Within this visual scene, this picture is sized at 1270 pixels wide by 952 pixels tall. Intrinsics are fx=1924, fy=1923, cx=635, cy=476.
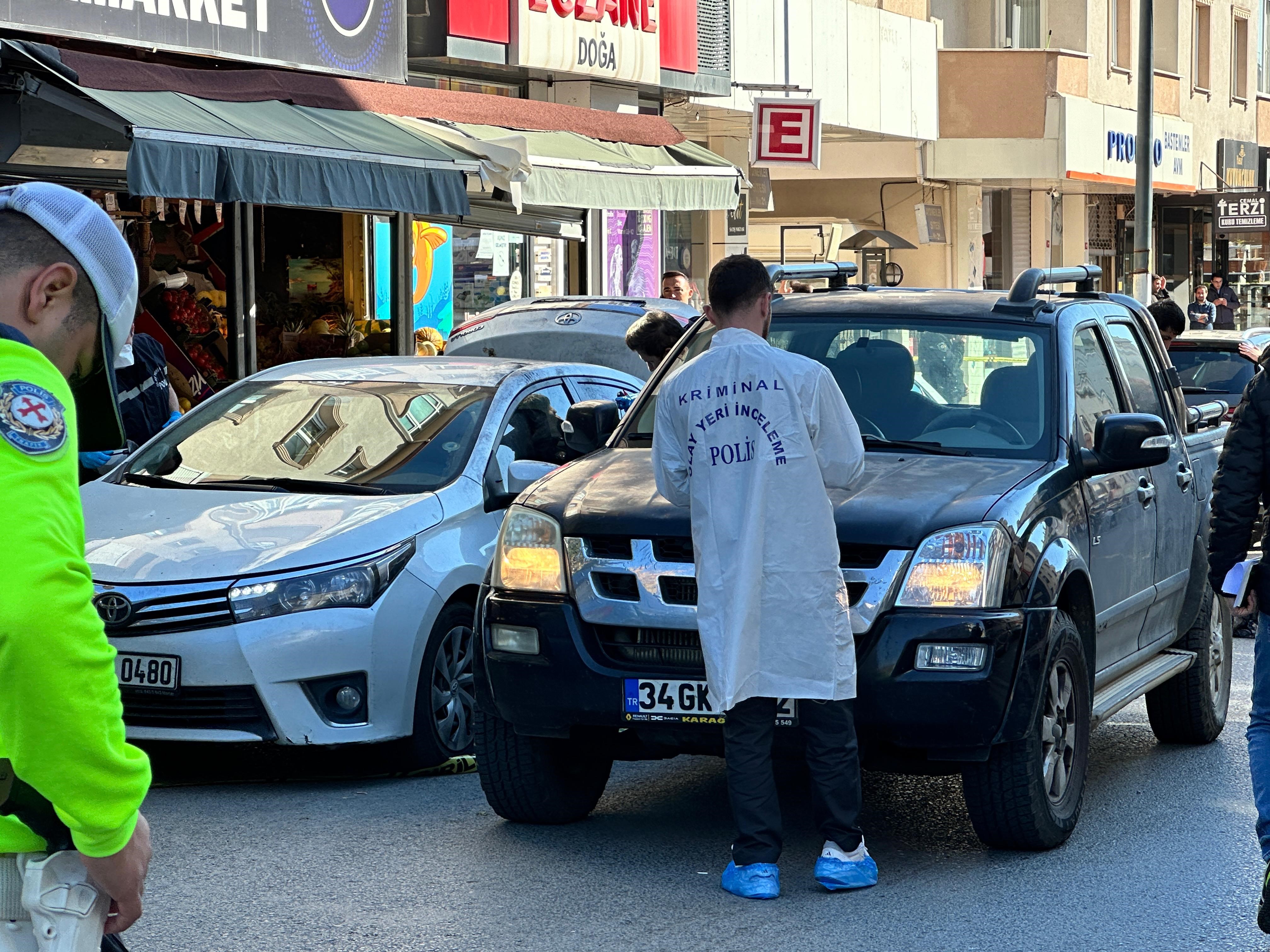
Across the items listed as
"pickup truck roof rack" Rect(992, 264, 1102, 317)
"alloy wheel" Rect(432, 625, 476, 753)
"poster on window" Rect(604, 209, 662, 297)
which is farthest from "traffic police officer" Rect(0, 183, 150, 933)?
"poster on window" Rect(604, 209, 662, 297)

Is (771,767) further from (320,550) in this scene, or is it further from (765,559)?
(320,550)

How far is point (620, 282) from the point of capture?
68.0 ft

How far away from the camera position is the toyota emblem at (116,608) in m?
6.50

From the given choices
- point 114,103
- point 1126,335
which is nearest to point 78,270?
point 1126,335

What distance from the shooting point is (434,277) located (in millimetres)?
17391

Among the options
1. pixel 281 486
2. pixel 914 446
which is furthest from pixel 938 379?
pixel 281 486

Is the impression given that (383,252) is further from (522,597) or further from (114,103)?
(522,597)

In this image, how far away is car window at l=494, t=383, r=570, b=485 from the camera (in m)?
7.67

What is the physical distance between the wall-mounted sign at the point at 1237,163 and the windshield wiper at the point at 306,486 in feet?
110

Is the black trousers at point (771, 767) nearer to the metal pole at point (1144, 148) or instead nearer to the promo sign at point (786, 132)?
the promo sign at point (786, 132)

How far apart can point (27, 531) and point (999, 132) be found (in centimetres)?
2902

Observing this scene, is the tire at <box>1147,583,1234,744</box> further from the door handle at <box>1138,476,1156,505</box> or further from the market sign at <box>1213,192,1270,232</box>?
the market sign at <box>1213,192,1270,232</box>

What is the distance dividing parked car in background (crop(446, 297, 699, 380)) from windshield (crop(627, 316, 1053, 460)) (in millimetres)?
5373

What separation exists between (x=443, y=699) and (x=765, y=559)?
210 centimetres
